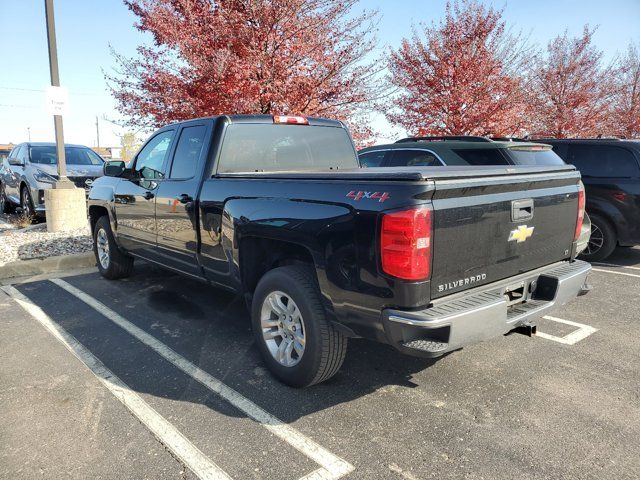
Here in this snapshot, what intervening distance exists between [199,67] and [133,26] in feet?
7.18

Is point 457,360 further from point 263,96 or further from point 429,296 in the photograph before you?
point 263,96

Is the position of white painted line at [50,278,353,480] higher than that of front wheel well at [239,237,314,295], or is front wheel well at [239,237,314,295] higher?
front wheel well at [239,237,314,295]

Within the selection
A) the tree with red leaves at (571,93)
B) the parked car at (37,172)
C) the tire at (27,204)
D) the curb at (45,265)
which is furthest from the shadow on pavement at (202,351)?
the tree with red leaves at (571,93)

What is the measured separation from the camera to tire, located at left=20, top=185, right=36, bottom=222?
33.5ft

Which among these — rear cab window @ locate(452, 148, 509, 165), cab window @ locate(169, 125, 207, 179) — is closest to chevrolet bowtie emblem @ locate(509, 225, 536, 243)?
cab window @ locate(169, 125, 207, 179)

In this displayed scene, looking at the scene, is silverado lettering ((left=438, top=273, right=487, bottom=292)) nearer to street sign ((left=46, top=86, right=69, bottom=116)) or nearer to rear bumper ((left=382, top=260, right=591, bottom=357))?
rear bumper ((left=382, top=260, right=591, bottom=357))

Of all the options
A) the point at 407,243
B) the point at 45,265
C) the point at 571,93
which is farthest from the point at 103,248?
the point at 571,93

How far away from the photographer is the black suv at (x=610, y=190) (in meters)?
6.67

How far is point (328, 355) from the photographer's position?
9.70ft

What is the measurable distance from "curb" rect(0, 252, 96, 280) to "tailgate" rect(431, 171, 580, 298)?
6.01 metres

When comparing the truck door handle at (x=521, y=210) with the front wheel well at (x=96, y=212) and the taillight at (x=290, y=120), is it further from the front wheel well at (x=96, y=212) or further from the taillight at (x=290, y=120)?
the front wheel well at (x=96, y=212)

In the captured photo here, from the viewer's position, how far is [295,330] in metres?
3.15

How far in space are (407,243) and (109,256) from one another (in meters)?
4.74

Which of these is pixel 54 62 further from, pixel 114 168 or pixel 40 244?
pixel 114 168
